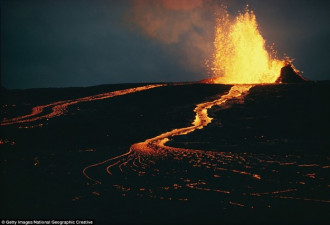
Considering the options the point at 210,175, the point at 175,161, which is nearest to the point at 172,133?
the point at 175,161

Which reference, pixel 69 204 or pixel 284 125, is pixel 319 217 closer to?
pixel 69 204

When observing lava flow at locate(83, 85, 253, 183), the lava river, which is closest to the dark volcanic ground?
the lava river

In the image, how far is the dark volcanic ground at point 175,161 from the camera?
6.64m

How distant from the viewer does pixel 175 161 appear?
35.9 feet

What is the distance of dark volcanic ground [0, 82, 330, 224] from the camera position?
664 centimetres

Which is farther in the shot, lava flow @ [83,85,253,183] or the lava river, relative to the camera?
lava flow @ [83,85,253,183]

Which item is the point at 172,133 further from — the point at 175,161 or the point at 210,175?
the point at 210,175

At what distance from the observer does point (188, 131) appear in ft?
55.5

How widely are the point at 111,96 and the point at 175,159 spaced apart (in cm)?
2061

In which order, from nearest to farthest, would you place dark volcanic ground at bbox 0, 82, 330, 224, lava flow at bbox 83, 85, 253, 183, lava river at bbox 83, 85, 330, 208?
dark volcanic ground at bbox 0, 82, 330, 224 → lava river at bbox 83, 85, 330, 208 → lava flow at bbox 83, 85, 253, 183

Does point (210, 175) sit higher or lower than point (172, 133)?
lower

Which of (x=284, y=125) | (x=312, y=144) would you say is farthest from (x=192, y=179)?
(x=284, y=125)

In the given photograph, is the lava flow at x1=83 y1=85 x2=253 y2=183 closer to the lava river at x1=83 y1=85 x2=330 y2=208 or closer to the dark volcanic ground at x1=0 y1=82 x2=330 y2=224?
the lava river at x1=83 y1=85 x2=330 y2=208

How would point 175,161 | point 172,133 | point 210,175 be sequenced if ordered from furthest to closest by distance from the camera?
point 172,133 < point 175,161 < point 210,175
